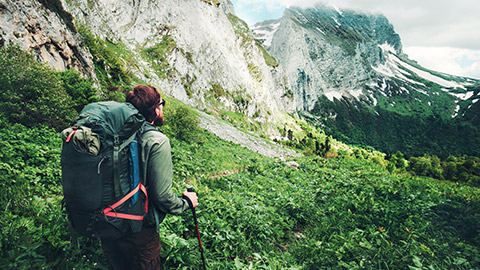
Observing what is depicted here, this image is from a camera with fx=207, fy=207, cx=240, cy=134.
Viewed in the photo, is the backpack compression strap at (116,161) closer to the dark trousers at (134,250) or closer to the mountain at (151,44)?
the dark trousers at (134,250)

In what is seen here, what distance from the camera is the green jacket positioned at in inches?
104

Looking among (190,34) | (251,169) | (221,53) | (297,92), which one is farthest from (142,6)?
(297,92)

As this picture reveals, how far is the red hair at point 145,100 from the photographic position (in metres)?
2.96

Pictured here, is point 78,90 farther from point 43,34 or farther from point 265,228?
point 265,228

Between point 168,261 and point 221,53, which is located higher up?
point 221,53

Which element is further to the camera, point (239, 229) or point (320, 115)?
point (320, 115)

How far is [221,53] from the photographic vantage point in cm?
6806

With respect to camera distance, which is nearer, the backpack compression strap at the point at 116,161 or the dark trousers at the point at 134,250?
the backpack compression strap at the point at 116,161

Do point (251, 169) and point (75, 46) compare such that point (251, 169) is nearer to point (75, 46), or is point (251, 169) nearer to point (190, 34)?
point (75, 46)

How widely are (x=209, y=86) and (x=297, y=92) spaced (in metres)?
139

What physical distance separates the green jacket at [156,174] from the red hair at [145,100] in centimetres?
39

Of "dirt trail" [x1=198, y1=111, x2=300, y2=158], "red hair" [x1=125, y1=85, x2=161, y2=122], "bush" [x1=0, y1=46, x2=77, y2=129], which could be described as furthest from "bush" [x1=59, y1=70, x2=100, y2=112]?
"dirt trail" [x1=198, y1=111, x2=300, y2=158]

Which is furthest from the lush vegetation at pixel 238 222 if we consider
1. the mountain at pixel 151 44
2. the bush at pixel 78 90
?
the mountain at pixel 151 44

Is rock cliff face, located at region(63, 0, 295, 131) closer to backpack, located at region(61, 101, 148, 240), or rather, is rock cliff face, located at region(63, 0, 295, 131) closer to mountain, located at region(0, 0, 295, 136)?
mountain, located at region(0, 0, 295, 136)
